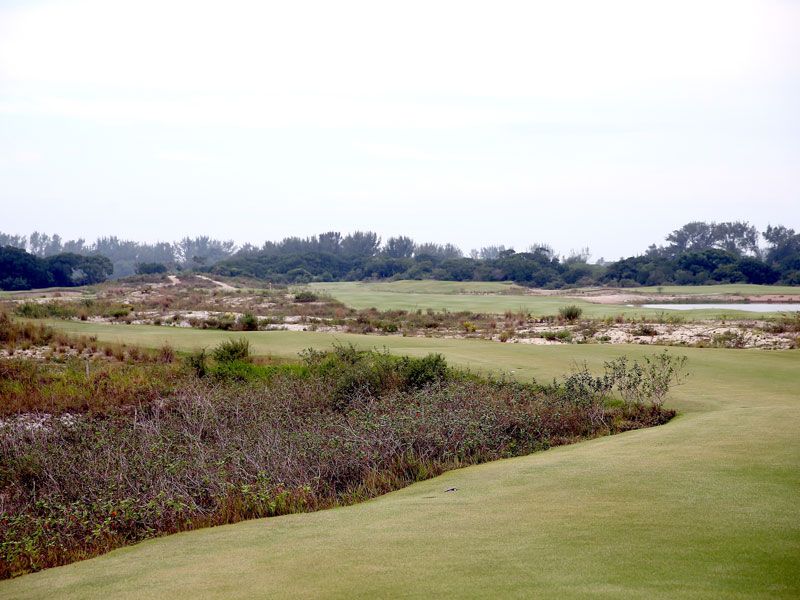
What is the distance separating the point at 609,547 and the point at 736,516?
126 cm

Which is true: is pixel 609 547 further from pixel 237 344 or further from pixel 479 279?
pixel 479 279

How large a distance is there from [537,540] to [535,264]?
99626 mm

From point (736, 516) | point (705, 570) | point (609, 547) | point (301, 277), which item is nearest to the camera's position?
point (705, 570)

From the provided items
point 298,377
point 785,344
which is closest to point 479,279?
point 785,344

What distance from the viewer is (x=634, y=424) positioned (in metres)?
14.2

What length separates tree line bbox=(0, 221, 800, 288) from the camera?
90.8 meters

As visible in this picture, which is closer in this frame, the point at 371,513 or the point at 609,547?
the point at 609,547

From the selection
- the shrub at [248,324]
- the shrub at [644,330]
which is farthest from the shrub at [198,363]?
the shrub at [644,330]

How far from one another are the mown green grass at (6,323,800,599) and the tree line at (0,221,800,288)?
84099 mm

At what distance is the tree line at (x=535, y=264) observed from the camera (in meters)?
90.8

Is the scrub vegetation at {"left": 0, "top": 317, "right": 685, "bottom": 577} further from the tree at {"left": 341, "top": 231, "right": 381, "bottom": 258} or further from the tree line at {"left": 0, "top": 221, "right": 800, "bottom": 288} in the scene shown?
the tree at {"left": 341, "top": 231, "right": 381, "bottom": 258}

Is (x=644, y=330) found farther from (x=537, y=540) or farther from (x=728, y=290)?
(x=728, y=290)

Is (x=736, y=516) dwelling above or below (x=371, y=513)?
above

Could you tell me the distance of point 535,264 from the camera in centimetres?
10394
